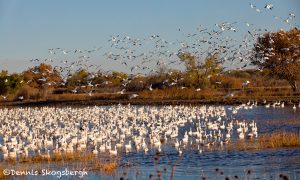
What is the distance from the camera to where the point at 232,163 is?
18531 mm

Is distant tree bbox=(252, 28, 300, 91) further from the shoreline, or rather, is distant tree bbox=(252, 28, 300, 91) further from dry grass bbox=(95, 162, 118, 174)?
dry grass bbox=(95, 162, 118, 174)

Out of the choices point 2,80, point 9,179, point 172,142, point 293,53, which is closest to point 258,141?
point 172,142

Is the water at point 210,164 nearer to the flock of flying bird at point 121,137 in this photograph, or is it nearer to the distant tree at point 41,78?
the flock of flying bird at point 121,137

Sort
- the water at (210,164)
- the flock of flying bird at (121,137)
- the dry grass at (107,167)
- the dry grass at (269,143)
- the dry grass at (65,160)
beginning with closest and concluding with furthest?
1. the water at (210,164)
2. the dry grass at (107,167)
3. the dry grass at (65,160)
4. the dry grass at (269,143)
5. the flock of flying bird at (121,137)

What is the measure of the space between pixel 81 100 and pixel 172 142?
105 feet

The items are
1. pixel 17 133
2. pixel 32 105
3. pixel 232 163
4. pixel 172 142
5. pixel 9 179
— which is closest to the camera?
pixel 9 179

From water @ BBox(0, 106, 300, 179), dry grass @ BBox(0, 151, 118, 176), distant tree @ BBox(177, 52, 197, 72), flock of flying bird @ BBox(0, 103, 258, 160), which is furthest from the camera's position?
distant tree @ BBox(177, 52, 197, 72)

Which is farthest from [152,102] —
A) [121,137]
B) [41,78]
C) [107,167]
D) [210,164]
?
[107,167]

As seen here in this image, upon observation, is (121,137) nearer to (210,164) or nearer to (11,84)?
(210,164)

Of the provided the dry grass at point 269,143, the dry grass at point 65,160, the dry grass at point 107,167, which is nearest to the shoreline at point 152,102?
the dry grass at point 269,143

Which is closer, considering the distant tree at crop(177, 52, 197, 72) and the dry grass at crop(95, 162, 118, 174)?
the dry grass at crop(95, 162, 118, 174)

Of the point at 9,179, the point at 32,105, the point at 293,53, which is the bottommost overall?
the point at 9,179

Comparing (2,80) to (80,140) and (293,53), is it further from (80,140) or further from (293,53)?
(80,140)

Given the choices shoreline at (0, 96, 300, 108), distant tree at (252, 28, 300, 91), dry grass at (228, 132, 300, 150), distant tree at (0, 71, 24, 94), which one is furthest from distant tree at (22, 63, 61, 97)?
dry grass at (228, 132, 300, 150)
